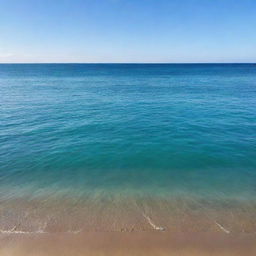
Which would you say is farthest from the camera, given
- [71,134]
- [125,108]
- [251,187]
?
[125,108]

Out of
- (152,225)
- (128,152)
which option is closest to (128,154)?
(128,152)

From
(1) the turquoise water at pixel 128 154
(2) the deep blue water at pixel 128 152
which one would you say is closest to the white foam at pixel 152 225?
(1) the turquoise water at pixel 128 154

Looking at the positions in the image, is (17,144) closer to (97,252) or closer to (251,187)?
(97,252)

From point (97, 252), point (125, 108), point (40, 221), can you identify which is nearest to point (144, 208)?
point (97, 252)

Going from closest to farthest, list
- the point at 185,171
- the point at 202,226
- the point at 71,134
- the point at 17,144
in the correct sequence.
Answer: the point at 202,226
the point at 185,171
the point at 17,144
the point at 71,134

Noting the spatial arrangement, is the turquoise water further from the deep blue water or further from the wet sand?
the wet sand

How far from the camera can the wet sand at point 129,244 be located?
641cm

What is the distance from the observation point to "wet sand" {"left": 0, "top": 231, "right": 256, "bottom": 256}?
641 cm

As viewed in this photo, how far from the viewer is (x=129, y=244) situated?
21.9ft

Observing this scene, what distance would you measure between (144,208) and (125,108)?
1689cm

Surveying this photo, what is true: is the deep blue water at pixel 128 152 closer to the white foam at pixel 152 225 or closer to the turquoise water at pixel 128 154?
the turquoise water at pixel 128 154

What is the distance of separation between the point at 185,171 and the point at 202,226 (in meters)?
3.96

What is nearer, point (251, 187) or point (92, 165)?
point (251, 187)

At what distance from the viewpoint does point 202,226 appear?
742 centimetres
